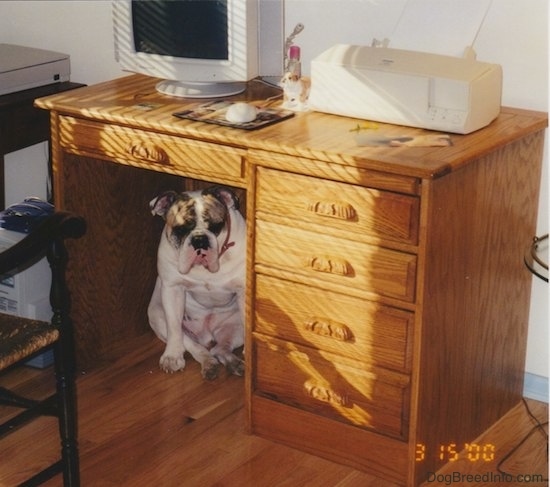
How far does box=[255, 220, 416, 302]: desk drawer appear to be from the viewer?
2.45 meters

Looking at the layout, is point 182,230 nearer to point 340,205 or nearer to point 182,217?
point 182,217

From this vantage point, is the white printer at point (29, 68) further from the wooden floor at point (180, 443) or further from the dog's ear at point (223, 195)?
the wooden floor at point (180, 443)

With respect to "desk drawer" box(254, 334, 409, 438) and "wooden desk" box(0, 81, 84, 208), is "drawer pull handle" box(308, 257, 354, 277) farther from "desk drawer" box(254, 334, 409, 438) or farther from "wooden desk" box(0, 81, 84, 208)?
"wooden desk" box(0, 81, 84, 208)

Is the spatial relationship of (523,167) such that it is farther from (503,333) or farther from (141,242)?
(141,242)

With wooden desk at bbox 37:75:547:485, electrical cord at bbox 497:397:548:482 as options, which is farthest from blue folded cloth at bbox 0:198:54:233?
electrical cord at bbox 497:397:548:482

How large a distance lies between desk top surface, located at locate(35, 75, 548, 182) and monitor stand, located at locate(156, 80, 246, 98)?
0.08 ft

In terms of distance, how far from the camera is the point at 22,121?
3188 mm

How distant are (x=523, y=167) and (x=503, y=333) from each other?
1.39 feet

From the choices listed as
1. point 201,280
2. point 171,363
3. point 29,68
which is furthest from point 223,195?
point 29,68

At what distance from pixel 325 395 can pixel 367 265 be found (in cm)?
36

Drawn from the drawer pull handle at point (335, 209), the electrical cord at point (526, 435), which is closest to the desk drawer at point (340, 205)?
the drawer pull handle at point (335, 209)

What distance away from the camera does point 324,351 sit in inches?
103

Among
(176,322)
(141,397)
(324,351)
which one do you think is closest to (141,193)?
(176,322)

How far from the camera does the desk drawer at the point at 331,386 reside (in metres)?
2.56
